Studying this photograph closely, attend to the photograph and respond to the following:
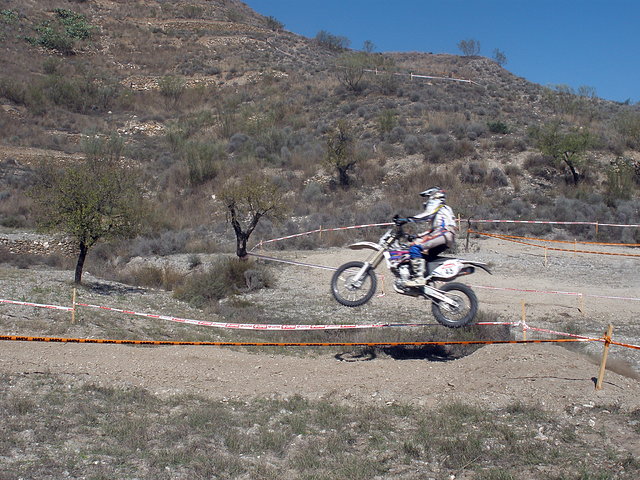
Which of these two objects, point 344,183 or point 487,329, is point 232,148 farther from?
point 487,329

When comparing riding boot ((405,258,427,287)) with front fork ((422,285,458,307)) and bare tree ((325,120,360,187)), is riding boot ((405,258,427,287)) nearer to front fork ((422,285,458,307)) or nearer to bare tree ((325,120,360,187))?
front fork ((422,285,458,307))

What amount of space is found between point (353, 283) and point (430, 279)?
1.25 m

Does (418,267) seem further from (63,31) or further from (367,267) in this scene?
(63,31)

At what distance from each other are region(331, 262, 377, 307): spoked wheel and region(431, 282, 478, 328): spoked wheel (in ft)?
3.60

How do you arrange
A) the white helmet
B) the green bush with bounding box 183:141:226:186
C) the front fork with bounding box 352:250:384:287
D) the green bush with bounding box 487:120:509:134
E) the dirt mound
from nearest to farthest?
the dirt mound
the white helmet
the front fork with bounding box 352:250:384:287
the green bush with bounding box 183:141:226:186
the green bush with bounding box 487:120:509:134

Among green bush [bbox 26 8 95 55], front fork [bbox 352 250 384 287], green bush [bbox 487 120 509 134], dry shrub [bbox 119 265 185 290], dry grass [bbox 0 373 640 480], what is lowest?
dry grass [bbox 0 373 640 480]

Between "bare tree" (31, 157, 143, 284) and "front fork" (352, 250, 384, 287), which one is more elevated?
"bare tree" (31, 157, 143, 284)

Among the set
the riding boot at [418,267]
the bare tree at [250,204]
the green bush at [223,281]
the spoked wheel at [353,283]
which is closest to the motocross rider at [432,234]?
the riding boot at [418,267]

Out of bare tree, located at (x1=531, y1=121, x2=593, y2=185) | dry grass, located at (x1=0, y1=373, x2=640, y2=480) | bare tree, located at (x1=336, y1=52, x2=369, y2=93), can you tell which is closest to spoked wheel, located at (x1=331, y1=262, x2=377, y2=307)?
dry grass, located at (x1=0, y1=373, x2=640, y2=480)

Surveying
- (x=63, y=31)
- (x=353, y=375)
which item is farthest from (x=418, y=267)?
(x=63, y=31)

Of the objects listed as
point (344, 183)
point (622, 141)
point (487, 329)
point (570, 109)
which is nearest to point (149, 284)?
point (487, 329)

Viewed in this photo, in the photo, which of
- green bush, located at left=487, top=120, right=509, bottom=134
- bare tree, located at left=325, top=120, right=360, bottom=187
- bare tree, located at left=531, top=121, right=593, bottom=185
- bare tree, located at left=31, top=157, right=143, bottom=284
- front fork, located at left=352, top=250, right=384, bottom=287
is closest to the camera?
front fork, located at left=352, top=250, right=384, bottom=287

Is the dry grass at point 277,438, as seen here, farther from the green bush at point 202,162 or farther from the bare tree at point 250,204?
the green bush at point 202,162

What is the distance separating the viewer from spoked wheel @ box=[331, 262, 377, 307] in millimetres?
10062
